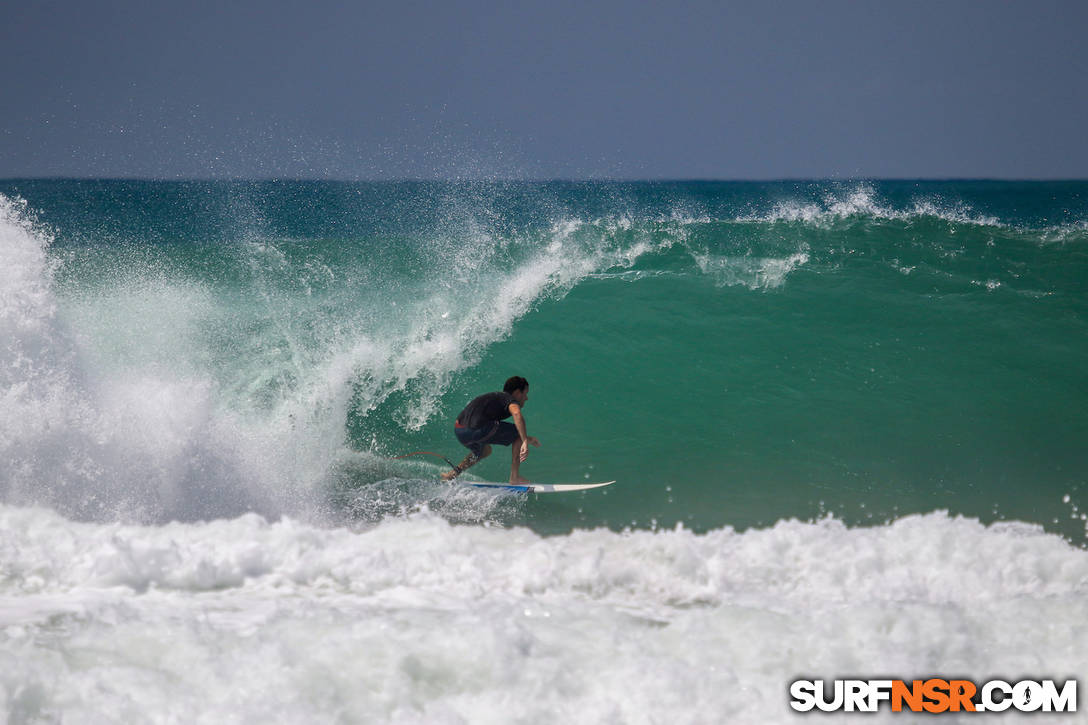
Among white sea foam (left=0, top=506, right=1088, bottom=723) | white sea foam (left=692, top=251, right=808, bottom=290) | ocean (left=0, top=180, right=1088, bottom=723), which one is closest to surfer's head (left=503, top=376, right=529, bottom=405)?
ocean (left=0, top=180, right=1088, bottom=723)

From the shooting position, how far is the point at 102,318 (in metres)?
8.64

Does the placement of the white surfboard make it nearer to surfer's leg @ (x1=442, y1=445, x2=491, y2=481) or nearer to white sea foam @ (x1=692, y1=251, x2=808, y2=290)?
surfer's leg @ (x1=442, y1=445, x2=491, y2=481)

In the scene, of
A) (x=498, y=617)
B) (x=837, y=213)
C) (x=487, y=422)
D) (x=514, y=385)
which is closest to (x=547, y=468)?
(x=487, y=422)

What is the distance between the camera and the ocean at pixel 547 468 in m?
3.55

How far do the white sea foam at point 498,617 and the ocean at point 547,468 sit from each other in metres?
0.02

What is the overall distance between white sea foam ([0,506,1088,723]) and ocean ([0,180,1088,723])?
0.02 metres

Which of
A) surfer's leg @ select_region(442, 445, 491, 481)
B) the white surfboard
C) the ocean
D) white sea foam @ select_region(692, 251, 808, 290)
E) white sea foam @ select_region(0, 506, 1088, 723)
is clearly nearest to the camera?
white sea foam @ select_region(0, 506, 1088, 723)

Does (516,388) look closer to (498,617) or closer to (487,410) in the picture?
(487,410)

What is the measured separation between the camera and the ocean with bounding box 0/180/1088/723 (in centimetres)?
355

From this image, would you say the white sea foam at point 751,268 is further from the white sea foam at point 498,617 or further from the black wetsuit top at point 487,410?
the white sea foam at point 498,617

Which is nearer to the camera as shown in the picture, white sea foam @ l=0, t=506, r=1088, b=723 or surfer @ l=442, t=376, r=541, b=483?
white sea foam @ l=0, t=506, r=1088, b=723

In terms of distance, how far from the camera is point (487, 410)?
688 centimetres

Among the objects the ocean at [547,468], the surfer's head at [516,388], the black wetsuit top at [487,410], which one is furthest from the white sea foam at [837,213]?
the black wetsuit top at [487,410]

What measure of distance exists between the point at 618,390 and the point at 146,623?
609 centimetres
